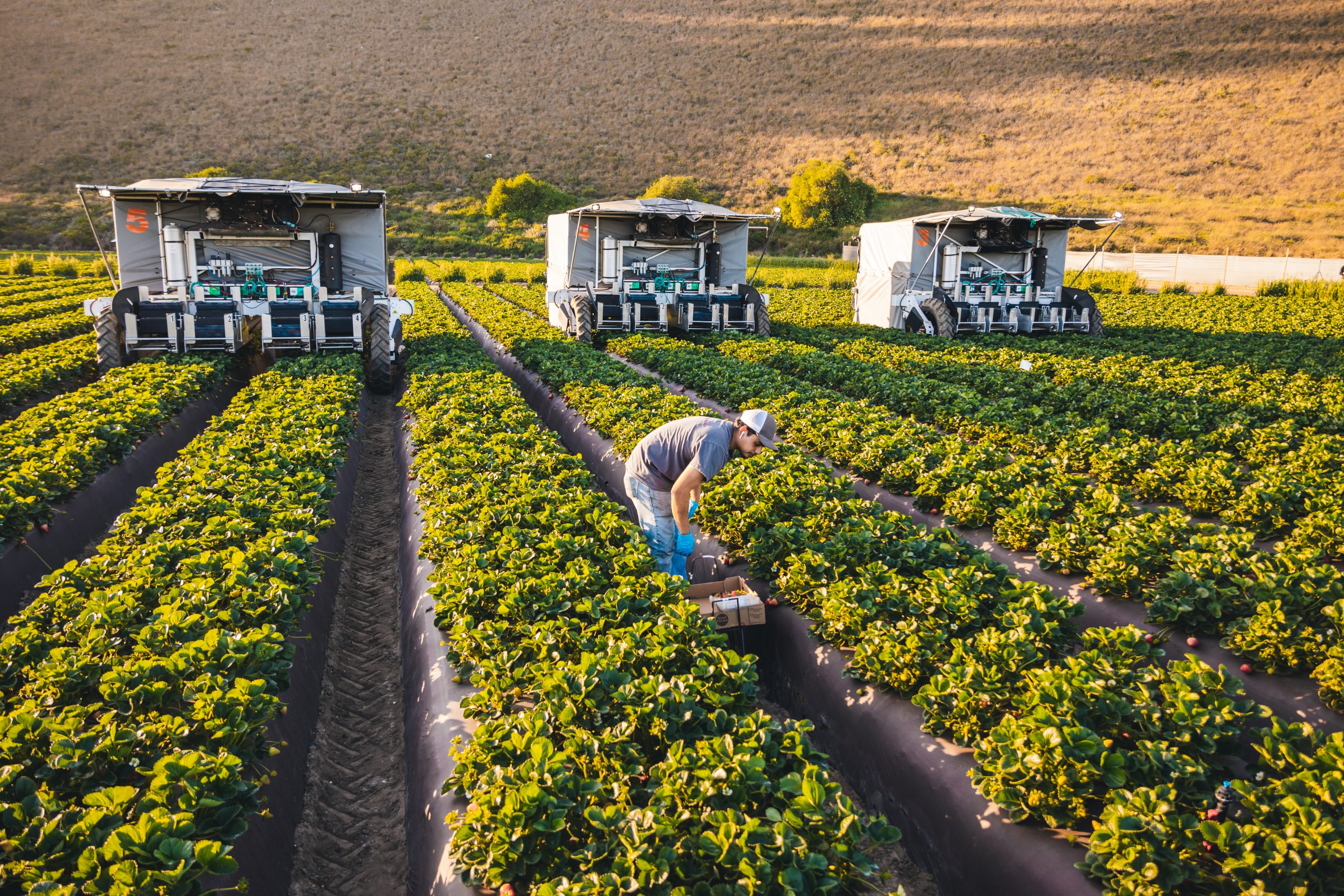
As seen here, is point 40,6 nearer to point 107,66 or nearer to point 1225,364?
point 107,66

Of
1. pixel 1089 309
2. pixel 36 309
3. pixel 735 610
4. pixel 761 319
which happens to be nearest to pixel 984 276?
pixel 1089 309

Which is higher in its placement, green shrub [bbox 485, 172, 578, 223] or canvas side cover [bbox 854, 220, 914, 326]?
green shrub [bbox 485, 172, 578, 223]

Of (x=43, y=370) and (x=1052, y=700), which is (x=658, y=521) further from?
(x=43, y=370)

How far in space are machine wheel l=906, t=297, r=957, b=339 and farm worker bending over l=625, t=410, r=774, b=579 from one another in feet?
46.1

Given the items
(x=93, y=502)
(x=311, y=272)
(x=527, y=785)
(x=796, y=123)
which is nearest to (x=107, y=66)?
(x=796, y=123)

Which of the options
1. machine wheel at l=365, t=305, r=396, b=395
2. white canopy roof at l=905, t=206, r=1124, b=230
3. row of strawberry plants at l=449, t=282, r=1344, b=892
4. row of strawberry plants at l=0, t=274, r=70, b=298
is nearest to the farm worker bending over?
row of strawberry plants at l=449, t=282, r=1344, b=892

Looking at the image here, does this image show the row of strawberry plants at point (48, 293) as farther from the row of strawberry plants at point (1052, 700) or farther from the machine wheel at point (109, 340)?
the row of strawberry plants at point (1052, 700)

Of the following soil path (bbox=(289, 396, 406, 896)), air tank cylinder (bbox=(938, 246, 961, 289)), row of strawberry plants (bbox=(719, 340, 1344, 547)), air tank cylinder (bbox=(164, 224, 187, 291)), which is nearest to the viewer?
soil path (bbox=(289, 396, 406, 896))

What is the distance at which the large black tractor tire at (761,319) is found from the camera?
61.9ft

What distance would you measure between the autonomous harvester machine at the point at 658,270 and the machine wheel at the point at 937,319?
3792 mm

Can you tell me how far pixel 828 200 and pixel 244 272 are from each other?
4677 centimetres

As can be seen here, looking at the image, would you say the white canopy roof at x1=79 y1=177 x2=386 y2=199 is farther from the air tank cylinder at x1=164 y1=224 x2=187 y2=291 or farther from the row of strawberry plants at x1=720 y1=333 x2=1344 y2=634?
the row of strawberry plants at x1=720 y1=333 x2=1344 y2=634

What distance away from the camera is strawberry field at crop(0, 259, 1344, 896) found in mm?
2910

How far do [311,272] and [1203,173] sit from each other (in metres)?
68.1
